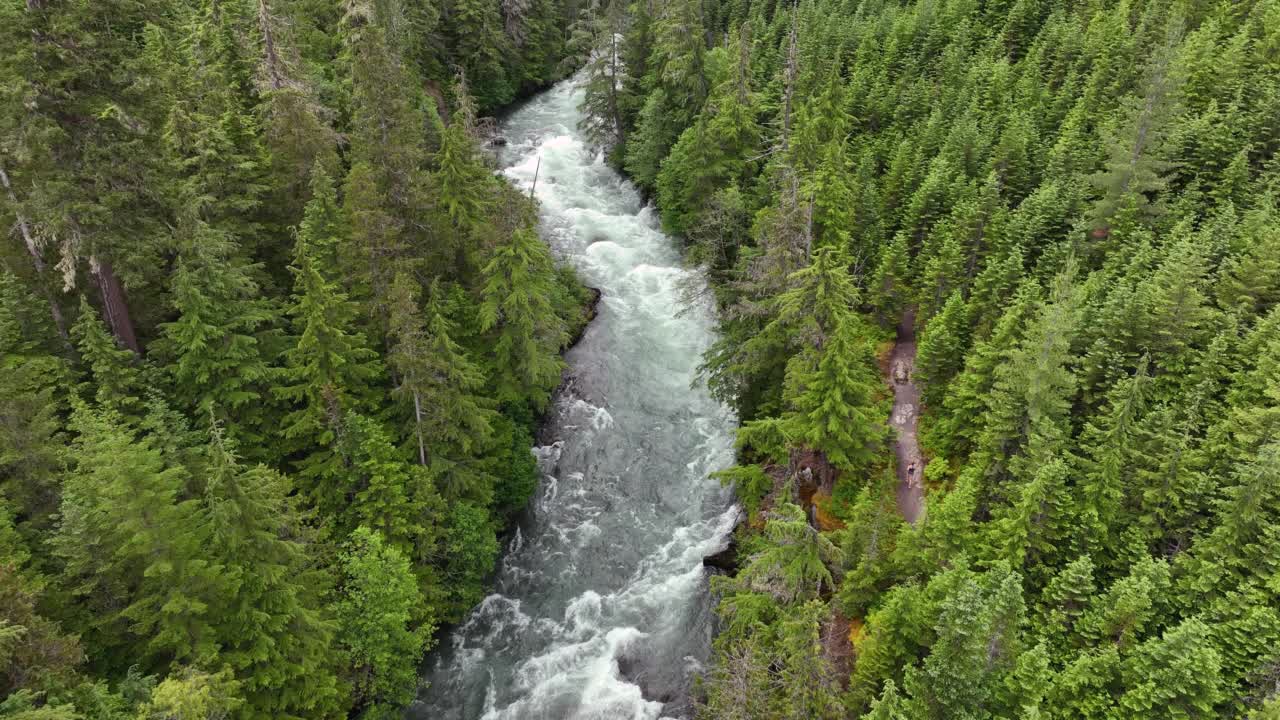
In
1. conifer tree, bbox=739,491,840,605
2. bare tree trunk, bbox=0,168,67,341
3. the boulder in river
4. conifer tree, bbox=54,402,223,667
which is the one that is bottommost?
the boulder in river

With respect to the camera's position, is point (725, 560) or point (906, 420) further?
point (906, 420)

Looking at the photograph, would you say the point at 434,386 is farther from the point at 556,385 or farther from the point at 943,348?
the point at 943,348

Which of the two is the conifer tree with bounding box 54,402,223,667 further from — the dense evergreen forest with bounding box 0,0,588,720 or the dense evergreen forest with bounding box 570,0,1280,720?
the dense evergreen forest with bounding box 570,0,1280,720

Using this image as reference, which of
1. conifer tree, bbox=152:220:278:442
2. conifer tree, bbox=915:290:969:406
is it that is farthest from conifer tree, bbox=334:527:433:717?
conifer tree, bbox=915:290:969:406

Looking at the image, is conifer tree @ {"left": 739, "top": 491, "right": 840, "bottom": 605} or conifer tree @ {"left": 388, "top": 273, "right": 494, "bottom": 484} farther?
conifer tree @ {"left": 388, "top": 273, "right": 494, "bottom": 484}

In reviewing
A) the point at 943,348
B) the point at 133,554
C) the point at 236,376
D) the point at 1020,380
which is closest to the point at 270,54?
the point at 236,376

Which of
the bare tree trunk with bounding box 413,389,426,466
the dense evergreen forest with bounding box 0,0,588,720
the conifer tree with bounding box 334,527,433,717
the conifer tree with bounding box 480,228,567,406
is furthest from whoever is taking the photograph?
the conifer tree with bounding box 480,228,567,406

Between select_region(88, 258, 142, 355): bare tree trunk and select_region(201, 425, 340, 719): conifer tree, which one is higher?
select_region(88, 258, 142, 355): bare tree trunk

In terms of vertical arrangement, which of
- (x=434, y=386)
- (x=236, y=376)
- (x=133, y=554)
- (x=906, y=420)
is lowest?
(x=906, y=420)
